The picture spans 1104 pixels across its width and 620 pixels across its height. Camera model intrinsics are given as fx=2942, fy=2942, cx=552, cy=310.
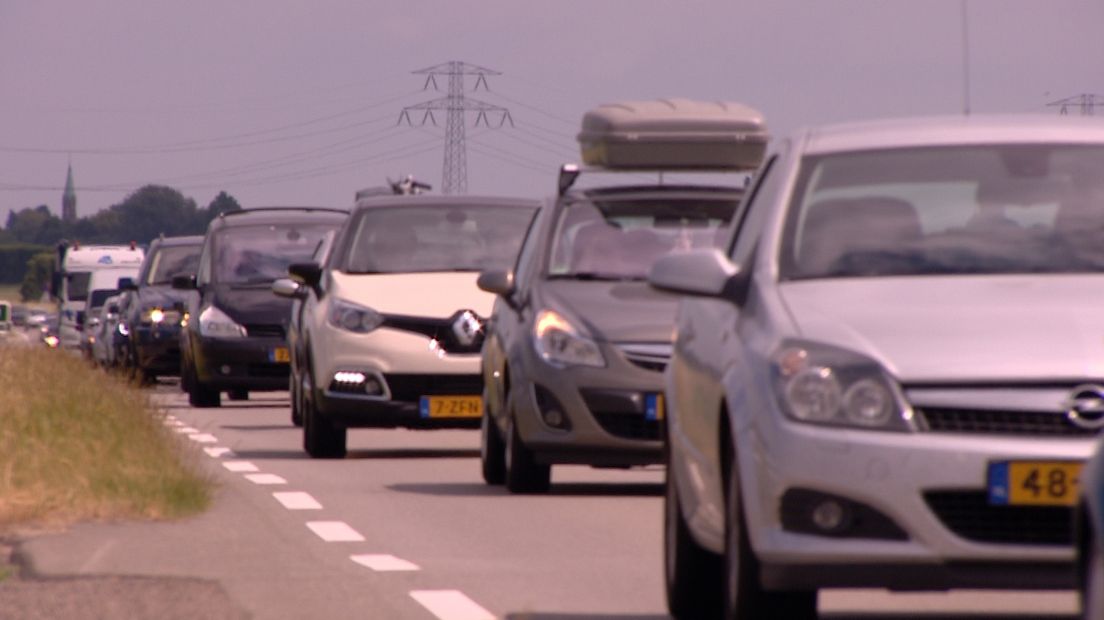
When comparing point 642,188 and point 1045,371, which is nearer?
point 1045,371

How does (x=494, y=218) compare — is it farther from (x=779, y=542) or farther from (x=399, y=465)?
(x=779, y=542)

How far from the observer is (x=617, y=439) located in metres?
15.7

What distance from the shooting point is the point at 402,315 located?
799 inches

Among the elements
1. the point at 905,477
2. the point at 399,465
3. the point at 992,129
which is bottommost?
the point at 399,465

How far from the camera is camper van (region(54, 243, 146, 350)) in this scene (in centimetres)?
6719

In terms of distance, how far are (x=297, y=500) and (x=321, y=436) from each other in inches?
172

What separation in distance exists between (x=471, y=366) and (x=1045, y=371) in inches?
484

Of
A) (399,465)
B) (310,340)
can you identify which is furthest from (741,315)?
(310,340)

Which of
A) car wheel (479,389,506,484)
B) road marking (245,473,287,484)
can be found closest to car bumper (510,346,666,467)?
car wheel (479,389,506,484)

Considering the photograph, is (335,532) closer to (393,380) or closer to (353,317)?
(393,380)

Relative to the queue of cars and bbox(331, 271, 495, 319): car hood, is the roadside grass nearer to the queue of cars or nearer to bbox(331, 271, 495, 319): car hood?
bbox(331, 271, 495, 319): car hood

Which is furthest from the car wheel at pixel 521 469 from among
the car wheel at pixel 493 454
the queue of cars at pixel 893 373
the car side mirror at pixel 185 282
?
the car side mirror at pixel 185 282

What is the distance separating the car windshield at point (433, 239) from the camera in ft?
69.1

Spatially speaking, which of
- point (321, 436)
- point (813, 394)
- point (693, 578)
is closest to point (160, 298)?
point (321, 436)
